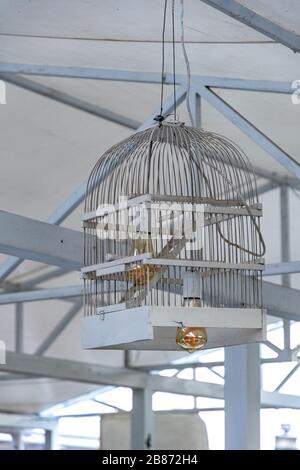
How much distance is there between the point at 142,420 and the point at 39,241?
16.7ft

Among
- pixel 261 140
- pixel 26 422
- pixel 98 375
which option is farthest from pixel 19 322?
pixel 261 140

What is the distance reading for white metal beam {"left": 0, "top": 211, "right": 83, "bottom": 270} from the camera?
474 cm

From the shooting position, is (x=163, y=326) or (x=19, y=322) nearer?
(x=163, y=326)

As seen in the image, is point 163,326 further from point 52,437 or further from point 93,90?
point 52,437

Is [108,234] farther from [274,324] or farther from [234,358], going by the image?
[274,324]

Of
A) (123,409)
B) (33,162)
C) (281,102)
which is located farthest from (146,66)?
(123,409)

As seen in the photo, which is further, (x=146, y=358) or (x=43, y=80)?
(x=146, y=358)

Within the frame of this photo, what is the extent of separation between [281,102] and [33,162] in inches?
91.6

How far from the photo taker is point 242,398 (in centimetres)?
628

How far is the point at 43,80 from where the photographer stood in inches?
252

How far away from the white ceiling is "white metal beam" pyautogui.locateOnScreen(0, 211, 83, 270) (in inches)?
33.1

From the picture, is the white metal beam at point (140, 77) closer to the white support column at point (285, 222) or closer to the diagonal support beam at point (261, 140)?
the diagonal support beam at point (261, 140)

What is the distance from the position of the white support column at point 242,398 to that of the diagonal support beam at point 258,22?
2.40m

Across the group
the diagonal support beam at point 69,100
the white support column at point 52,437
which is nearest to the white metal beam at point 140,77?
the diagonal support beam at point 69,100
